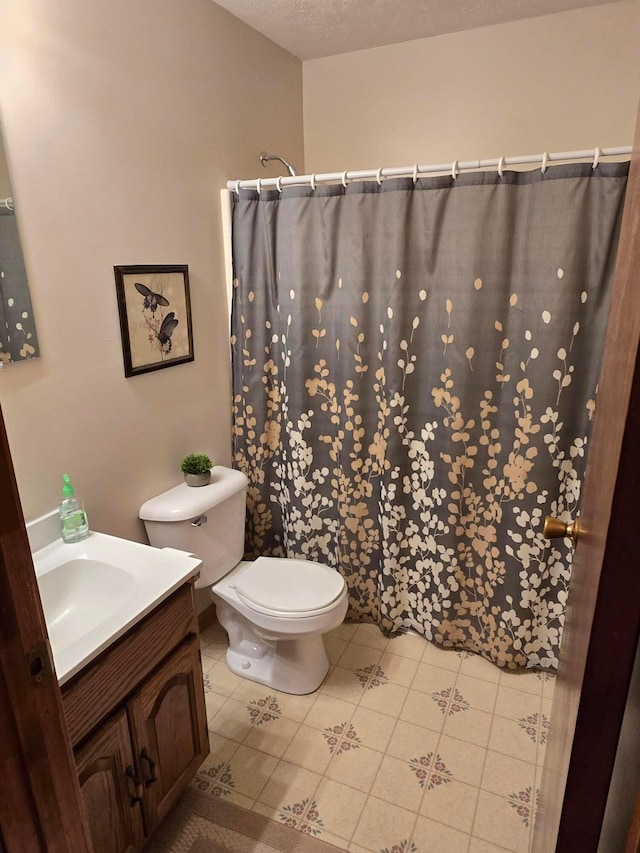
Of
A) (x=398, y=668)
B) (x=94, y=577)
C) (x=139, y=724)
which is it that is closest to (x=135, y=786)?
(x=139, y=724)

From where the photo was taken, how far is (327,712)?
6.36 feet

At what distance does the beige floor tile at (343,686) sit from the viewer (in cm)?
201

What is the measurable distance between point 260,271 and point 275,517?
110 cm

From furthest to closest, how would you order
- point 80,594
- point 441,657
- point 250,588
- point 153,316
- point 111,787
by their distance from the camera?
point 441,657 → point 250,588 → point 153,316 → point 80,594 → point 111,787

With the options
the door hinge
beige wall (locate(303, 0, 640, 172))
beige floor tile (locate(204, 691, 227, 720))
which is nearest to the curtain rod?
beige wall (locate(303, 0, 640, 172))

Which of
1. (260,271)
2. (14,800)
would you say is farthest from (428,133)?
(14,800)

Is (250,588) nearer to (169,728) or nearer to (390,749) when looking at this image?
(169,728)

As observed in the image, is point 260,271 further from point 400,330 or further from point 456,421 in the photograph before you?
point 456,421

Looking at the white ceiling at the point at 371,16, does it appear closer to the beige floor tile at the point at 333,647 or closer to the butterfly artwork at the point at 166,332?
the butterfly artwork at the point at 166,332

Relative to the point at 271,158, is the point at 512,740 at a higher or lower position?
lower

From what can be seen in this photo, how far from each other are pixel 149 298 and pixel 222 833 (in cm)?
165

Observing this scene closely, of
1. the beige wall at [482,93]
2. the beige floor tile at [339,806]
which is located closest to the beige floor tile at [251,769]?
the beige floor tile at [339,806]

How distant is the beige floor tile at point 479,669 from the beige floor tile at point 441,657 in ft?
0.10

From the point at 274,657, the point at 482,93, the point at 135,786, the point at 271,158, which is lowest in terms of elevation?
the point at 274,657
